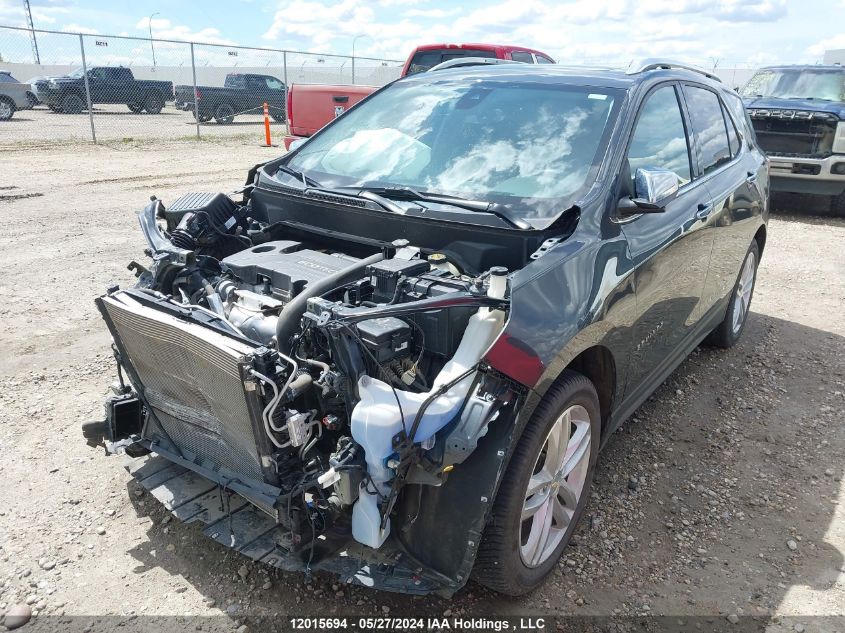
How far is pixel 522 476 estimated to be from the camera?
7.60 ft

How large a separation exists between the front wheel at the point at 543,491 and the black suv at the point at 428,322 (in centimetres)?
1

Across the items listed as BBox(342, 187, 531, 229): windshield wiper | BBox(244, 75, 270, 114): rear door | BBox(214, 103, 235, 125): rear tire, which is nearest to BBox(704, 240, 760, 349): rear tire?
BBox(342, 187, 531, 229): windshield wiper

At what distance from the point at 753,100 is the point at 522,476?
10343 mm

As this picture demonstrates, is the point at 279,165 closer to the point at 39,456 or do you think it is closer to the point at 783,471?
the point at 39,456

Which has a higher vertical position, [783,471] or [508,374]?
[508,374]

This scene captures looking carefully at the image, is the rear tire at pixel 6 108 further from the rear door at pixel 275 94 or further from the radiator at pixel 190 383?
the radiator at pixel 190 383

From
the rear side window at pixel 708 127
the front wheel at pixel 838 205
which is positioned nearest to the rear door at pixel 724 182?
the rear side window at pixel 708 127


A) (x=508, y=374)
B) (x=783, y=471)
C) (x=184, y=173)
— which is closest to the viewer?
(x=508, y=374)

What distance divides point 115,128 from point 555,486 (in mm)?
19945

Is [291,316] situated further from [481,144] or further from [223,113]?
[223,113]

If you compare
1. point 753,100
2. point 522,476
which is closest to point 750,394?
point 522,476

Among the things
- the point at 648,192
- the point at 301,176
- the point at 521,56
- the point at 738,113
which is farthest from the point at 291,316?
the point at 521,56

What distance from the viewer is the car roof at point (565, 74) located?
335 cm

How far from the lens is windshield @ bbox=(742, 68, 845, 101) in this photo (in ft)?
33.2
